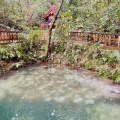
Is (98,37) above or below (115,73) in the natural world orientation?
above

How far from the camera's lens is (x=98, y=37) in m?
12.9

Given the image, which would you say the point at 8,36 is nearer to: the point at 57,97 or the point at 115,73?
the point at 57,97

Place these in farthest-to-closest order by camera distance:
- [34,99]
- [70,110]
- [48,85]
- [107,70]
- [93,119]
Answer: [107,70], [48,85], [34,99], [70,110], [93,119]

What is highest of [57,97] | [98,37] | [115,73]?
[98,37]

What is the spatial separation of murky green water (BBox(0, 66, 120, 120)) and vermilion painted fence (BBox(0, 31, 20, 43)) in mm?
3367

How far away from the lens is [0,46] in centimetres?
1264

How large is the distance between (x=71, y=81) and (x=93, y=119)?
12.2ft

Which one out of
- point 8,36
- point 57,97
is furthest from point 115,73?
point 8,36

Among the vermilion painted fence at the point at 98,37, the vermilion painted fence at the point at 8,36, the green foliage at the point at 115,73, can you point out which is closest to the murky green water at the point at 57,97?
the green foliage at the point at 115,73

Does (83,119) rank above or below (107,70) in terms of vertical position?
below

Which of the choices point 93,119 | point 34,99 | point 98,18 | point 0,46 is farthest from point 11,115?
point 98,18

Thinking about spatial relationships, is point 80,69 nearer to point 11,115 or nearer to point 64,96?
point 64,96

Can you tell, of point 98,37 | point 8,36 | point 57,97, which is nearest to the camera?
point 57,97

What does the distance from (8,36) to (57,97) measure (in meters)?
7.10
